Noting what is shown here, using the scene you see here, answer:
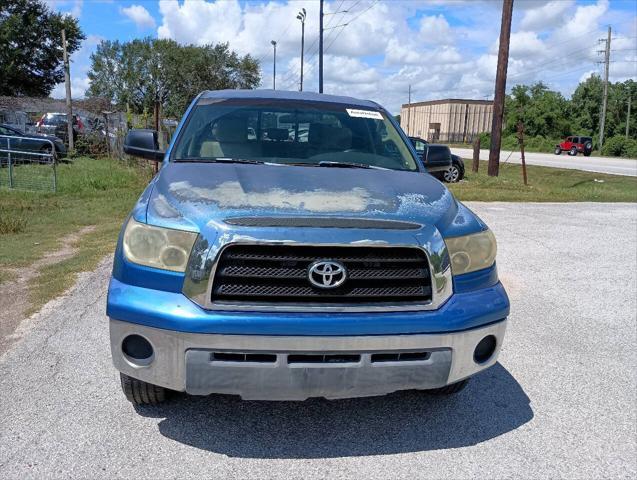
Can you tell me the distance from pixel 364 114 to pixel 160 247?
7.80 feet

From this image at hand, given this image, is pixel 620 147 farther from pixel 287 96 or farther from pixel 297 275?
pixel 297 275

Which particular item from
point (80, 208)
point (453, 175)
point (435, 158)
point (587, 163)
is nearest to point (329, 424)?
point (435, 158)

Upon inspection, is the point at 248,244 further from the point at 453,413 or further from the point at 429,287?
the point at 453,413

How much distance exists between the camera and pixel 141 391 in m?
3.08

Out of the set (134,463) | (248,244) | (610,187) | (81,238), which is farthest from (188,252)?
(610,187)

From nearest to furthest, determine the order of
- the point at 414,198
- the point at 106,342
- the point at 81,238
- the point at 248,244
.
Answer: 1. the point at 248,244
2. the point at 414,198
3. the point at 106,342
4. the point at 81,238

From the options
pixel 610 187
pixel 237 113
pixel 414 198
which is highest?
pixel 237 113

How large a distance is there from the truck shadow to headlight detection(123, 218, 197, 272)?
3.11ft

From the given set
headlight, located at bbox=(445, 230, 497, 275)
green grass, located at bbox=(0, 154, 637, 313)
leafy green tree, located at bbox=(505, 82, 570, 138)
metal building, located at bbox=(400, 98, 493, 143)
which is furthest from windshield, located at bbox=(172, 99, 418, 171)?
metal building, located at bbox=(400, 98, 493, 143)

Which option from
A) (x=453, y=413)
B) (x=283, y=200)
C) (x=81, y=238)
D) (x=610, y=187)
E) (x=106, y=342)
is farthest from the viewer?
(x=610, y=187)

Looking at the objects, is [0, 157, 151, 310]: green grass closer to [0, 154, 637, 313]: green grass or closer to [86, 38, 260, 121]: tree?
[0, 154, 637, 313]: green grass

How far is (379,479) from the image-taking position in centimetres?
271

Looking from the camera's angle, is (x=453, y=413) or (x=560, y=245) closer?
(x=453, y=413)

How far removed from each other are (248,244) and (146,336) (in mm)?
626
